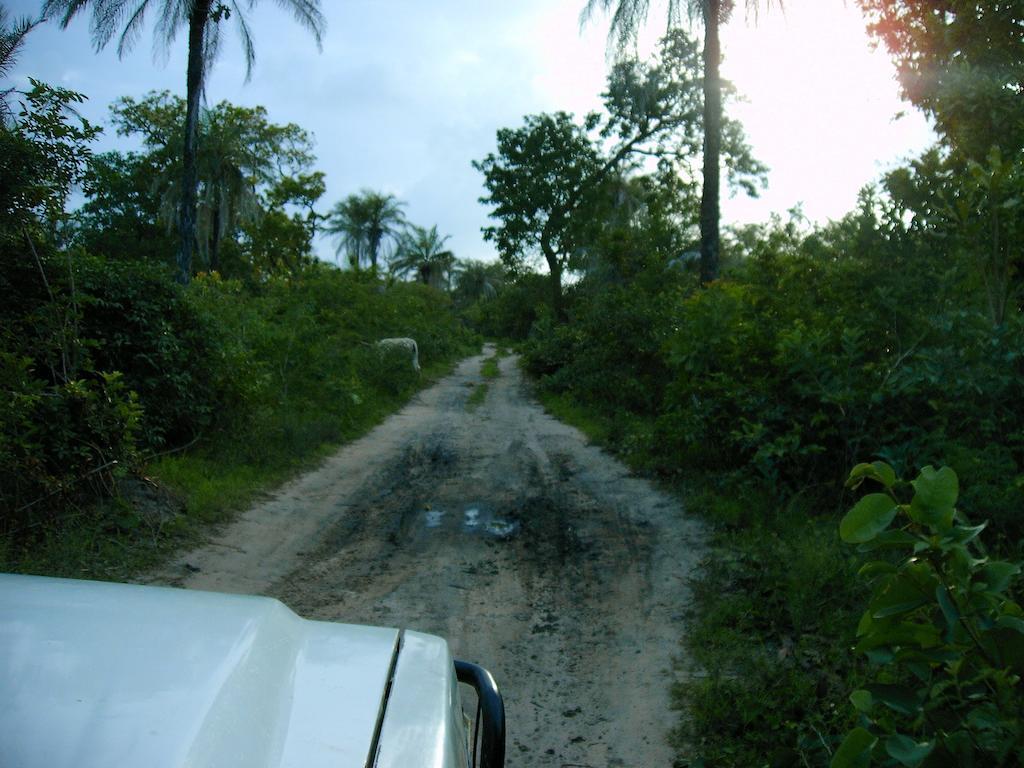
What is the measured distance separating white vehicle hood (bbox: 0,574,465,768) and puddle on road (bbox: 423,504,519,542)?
584cm

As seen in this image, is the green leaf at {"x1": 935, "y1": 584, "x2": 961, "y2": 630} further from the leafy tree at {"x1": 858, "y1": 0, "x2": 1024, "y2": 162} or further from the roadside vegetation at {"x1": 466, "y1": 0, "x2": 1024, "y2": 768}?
the leafy tree at {"x1": 858, "y1": 0, "x2": 1024, "y2": 162}

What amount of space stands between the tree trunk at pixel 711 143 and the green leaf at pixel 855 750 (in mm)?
14167

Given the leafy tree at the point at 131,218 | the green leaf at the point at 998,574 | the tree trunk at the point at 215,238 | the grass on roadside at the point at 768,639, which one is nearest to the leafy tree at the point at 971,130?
the grass on roadside at the point at 768,639

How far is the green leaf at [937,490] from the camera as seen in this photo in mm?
2020

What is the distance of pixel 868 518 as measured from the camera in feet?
6.56

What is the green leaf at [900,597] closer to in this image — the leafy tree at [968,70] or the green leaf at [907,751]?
the green leaf at [907,751]

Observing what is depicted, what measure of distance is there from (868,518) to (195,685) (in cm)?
154

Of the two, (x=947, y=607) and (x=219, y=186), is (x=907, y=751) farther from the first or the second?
(x=219, y=186)

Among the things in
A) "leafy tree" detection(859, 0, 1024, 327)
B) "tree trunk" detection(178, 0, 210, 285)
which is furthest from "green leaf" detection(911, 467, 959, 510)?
"tree trunk" detection(178, 0, 210, 285)

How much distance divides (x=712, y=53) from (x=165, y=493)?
1275cm

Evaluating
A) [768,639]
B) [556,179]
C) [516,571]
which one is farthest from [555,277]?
[768,639]

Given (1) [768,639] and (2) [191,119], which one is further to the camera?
(2) [191,119]

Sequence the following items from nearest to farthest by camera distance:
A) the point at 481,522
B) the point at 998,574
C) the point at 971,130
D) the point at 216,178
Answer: the point at 998,574 → the point at 481,522 → the point at 971,130 → the point at 216,178

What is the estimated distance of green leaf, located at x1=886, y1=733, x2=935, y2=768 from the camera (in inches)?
76.7
